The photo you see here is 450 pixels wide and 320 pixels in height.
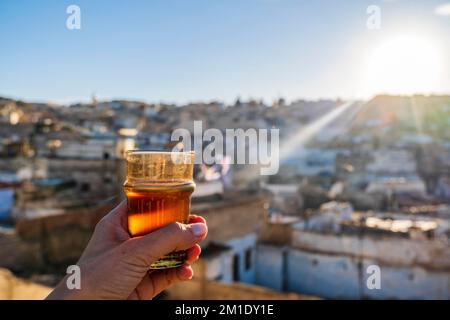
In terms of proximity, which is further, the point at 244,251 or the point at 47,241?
the point at 244,251

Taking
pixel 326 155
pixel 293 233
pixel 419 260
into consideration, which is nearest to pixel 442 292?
pixel 419 260

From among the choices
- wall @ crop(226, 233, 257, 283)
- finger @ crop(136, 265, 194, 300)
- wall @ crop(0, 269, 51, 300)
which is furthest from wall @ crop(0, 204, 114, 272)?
finger @ crop(136, 265, 194, 300)

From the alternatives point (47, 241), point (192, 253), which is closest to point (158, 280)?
point (192, 253)

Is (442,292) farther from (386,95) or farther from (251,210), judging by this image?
(386,95)

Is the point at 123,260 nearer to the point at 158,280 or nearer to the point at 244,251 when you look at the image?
the point at 158,280

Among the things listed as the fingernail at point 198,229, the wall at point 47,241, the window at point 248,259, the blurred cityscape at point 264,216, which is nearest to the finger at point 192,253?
the fingernail at point 198,229

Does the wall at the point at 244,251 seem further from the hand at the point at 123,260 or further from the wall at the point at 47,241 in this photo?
the hand at the point at 123,260
